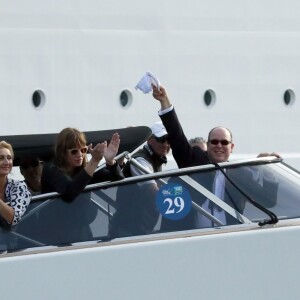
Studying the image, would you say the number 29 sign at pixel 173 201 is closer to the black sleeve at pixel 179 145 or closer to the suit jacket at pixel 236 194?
the suit jacket at pixel 236 194

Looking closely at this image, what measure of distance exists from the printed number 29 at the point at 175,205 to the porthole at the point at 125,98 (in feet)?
21.9

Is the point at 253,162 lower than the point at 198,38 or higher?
lower

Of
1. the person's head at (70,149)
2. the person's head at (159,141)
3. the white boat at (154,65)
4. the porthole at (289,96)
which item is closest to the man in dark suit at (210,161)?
the person's head at (159,141)

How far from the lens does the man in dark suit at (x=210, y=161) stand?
5.46 meters

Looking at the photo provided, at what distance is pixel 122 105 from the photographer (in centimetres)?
1211

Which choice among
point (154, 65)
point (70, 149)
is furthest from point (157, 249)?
point (154, 65)

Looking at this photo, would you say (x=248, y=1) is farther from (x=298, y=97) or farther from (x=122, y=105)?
(x=122, y=105)

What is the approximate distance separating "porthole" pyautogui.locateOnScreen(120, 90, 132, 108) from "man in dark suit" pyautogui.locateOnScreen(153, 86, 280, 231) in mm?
6176

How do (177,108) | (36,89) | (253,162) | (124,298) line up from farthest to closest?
(177,108) → (36,89) → (253,162) → (124,298)

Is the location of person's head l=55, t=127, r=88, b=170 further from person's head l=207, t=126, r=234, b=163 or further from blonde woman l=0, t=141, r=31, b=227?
person's head l=207, t=126, r=234, b=163

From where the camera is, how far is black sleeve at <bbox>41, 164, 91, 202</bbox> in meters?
5.39

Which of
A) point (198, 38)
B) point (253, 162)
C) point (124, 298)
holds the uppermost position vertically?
point (198, 38)

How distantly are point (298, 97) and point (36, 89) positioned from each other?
3.10 meters

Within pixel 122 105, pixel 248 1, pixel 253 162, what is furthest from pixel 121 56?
pixel 253 162
